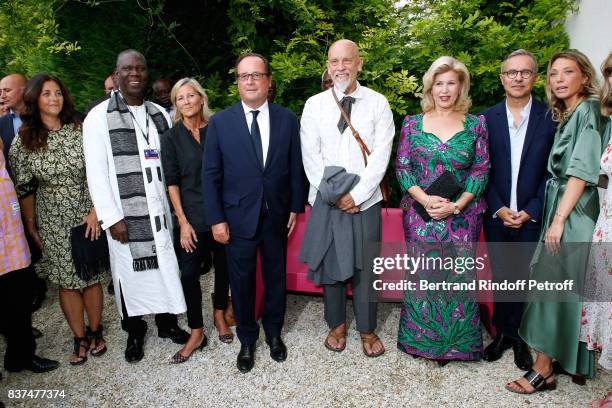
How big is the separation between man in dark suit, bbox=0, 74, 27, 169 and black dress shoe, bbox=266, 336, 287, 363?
9.39 feet

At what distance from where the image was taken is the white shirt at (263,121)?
308 cm

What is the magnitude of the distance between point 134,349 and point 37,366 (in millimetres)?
679

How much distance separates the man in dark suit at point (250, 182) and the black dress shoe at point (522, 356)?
177 cm

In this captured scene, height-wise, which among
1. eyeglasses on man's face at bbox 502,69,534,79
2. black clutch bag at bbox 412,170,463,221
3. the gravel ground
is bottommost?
the gravel ground

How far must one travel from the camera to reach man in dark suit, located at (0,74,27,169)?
404cm

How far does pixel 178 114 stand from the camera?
3.31 m

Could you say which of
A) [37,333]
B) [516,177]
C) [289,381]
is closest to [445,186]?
[516,177]

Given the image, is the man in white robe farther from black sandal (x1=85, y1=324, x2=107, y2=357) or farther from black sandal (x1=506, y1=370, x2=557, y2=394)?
black sandal (x1=506, y1=370, x2=557, y2=394)

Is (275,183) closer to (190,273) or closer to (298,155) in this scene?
(298,155)

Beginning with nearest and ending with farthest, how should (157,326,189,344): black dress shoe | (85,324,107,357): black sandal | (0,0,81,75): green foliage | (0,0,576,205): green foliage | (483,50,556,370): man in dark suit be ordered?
(483,50,556,370): man in dark suit < (85,324,107,357): black sandal < (157,326,189,344): black dress shoe < (0,0,576,205): green foliage < (0,0,81,75): green foliage

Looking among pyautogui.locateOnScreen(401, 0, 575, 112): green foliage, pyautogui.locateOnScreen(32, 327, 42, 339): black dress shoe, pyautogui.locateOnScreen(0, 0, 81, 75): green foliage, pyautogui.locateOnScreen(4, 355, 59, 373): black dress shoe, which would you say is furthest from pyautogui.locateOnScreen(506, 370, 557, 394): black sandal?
pyautogui.locateOnScreen(0, 0, 81, 75): green foliage

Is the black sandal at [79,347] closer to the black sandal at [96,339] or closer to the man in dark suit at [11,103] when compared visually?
the black sandal at [96,339]

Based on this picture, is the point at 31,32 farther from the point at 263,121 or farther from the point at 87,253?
the point at 263,121

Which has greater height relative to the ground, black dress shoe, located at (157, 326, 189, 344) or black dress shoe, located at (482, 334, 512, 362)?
black dress shoe, located at (157, 326, 189, 344)
